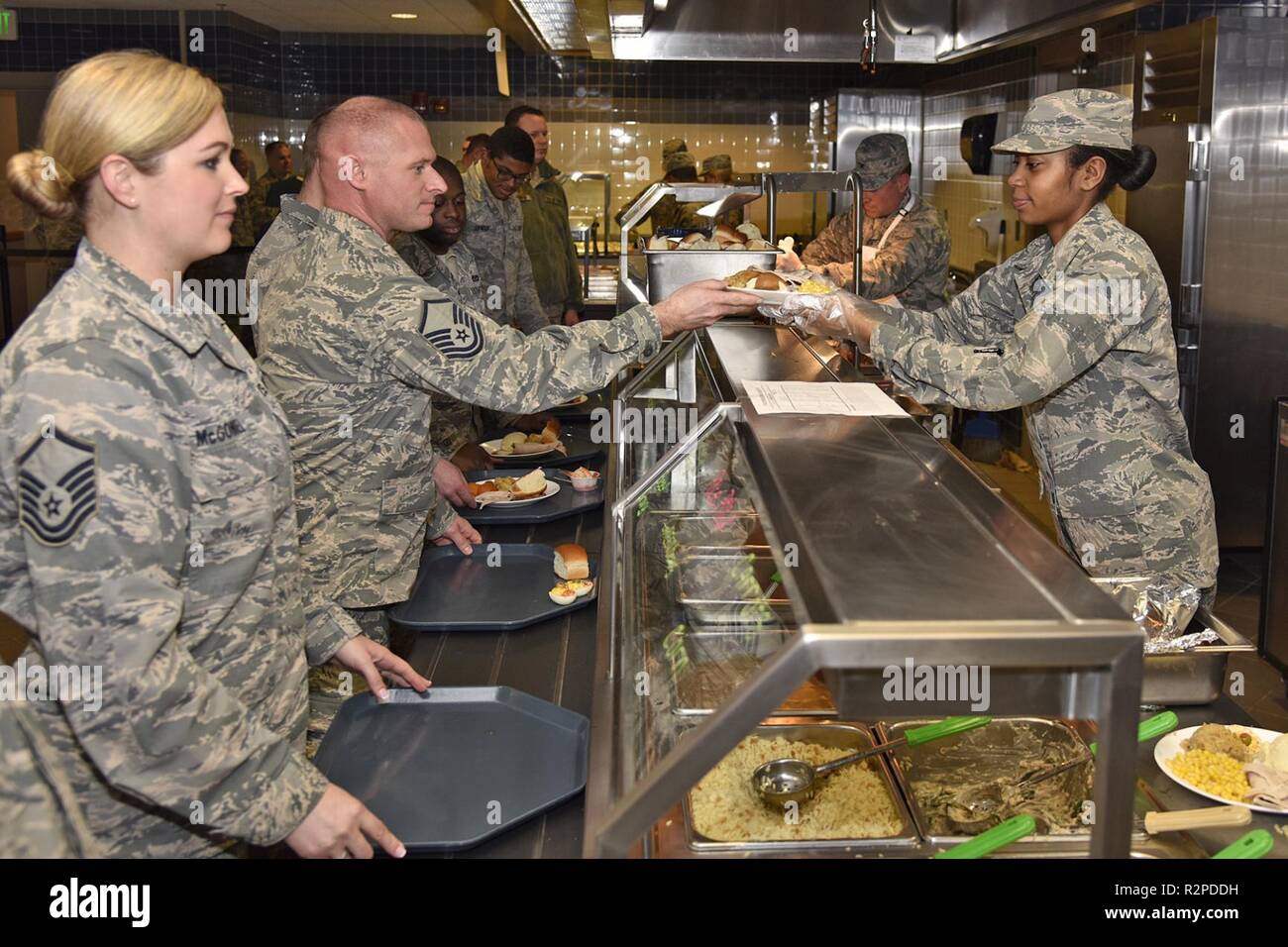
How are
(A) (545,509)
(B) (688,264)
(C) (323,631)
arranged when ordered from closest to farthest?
(C) (323,631) < (A) (545,509) < (B) (688,264)

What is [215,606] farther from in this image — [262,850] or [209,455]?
[262,850]

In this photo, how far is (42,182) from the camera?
1.42 meters

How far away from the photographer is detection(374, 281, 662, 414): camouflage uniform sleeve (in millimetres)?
2344

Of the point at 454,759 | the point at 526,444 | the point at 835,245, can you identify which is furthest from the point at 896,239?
the point at 454,759

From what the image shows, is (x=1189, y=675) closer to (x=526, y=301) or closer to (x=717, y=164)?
(x=526, y=301)

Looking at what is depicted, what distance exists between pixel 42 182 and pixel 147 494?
0.39m

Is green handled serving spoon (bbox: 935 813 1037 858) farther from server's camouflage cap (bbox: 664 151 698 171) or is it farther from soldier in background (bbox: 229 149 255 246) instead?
soldier in background (bbox: 229 149 255 246)

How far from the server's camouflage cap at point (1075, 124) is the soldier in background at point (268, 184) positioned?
7719 mm

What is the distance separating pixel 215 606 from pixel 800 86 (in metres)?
9.64

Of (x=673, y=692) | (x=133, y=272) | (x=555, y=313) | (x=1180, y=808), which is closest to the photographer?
(x=133, y=272)

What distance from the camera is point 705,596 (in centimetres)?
212

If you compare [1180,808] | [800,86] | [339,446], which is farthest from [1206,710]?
[800,86]

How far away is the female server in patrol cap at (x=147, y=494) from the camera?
1.34 m

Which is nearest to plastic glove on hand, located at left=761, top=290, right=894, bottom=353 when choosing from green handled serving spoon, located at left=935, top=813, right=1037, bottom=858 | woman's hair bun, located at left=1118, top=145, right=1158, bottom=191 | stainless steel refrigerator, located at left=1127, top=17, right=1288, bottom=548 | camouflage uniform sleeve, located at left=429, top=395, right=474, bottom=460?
woman's hair bun, located at left=1118, top=145, right=1158, bottom=191
